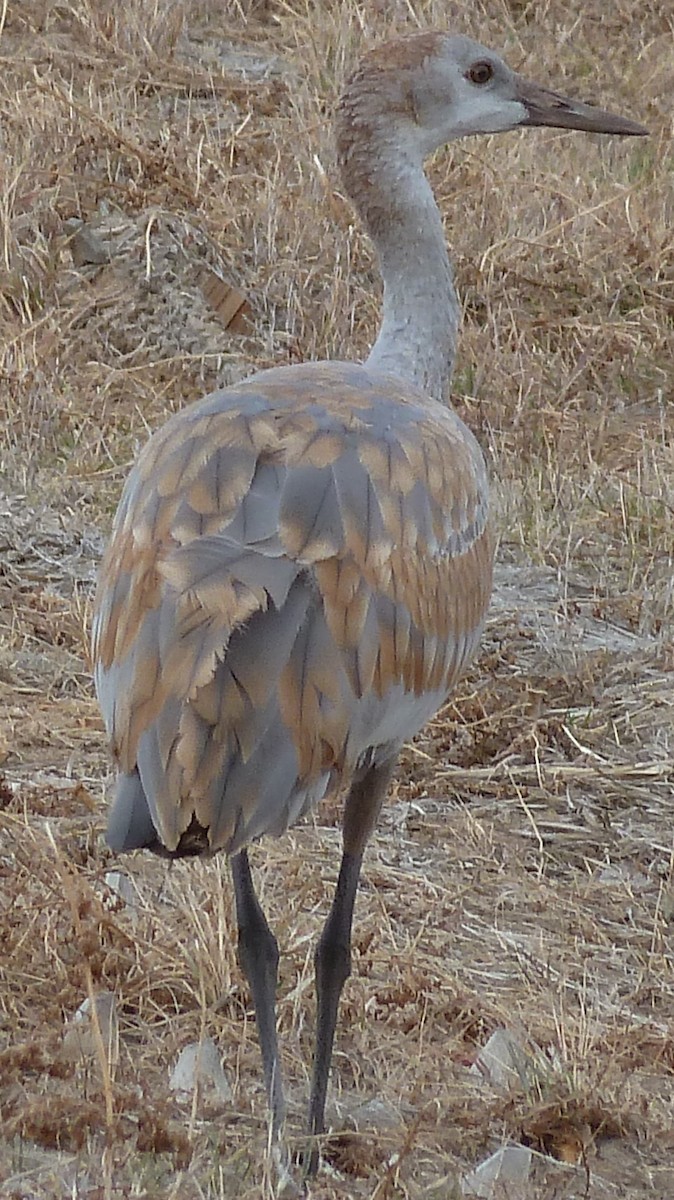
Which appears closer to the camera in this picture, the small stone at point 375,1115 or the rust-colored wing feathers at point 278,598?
the rust-colored wing feathers at point 278,598

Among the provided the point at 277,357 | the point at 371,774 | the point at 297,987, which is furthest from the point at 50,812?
the point at 277,357

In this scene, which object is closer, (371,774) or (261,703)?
(261,703)

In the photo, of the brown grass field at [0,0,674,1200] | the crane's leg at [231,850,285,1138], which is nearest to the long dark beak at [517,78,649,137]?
the brown grass field at [0,0,674,1200]

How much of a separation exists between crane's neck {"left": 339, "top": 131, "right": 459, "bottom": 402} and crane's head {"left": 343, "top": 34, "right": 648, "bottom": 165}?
0.10 meters

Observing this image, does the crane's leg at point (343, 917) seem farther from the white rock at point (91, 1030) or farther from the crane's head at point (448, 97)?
the crane's head at point (448, 97)

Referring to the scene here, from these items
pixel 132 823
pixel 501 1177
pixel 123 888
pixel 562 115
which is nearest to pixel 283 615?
pixel 132 823

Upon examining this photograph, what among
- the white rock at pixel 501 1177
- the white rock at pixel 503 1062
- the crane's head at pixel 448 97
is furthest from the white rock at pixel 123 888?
the crane's head at pixel 448 97

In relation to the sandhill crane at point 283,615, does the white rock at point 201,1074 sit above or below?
below

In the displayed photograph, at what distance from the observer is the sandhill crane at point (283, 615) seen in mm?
2830

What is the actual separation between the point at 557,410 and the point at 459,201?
55.2 inches

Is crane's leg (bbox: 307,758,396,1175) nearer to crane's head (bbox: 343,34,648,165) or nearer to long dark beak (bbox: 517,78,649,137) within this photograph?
crane's head (bbox: 343,34,648,165)

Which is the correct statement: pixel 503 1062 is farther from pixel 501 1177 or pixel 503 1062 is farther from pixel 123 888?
pixel 123 888

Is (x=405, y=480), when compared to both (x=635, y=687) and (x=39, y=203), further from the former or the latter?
(x=39, y=203)

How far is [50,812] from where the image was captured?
172 inches
